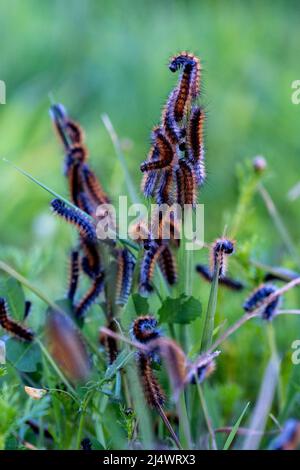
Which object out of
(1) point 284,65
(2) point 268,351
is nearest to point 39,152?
(1) point 284,65

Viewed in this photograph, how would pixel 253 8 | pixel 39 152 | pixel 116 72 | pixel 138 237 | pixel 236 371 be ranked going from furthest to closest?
1. pixel 253 8
2. pixel 116 72
3. pixel 39 152
4. pixel 236 371
5. pixel 138 237

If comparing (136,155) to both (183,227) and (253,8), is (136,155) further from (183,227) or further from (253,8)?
(183,227)

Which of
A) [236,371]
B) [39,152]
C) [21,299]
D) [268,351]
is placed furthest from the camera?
[39,152]

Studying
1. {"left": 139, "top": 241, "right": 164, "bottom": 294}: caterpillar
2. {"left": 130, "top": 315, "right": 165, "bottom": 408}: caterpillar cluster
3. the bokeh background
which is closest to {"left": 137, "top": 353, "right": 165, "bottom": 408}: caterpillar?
{"left": 130, "top": 315, "right": 165, "bottom": 408}: caterpillar cluster

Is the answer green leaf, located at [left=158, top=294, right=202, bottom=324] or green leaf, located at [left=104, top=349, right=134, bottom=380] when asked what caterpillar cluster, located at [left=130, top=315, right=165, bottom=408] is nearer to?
green leaf, located at [left=104, top=349, right=134, bottom=380]

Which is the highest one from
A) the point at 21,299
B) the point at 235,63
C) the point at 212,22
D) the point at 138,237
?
the point at 212,22

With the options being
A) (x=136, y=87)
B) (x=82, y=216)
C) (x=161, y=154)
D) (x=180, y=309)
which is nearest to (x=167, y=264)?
(x=180, y=309)

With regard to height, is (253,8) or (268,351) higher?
(253,8)

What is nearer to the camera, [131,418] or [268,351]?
[131,418]
